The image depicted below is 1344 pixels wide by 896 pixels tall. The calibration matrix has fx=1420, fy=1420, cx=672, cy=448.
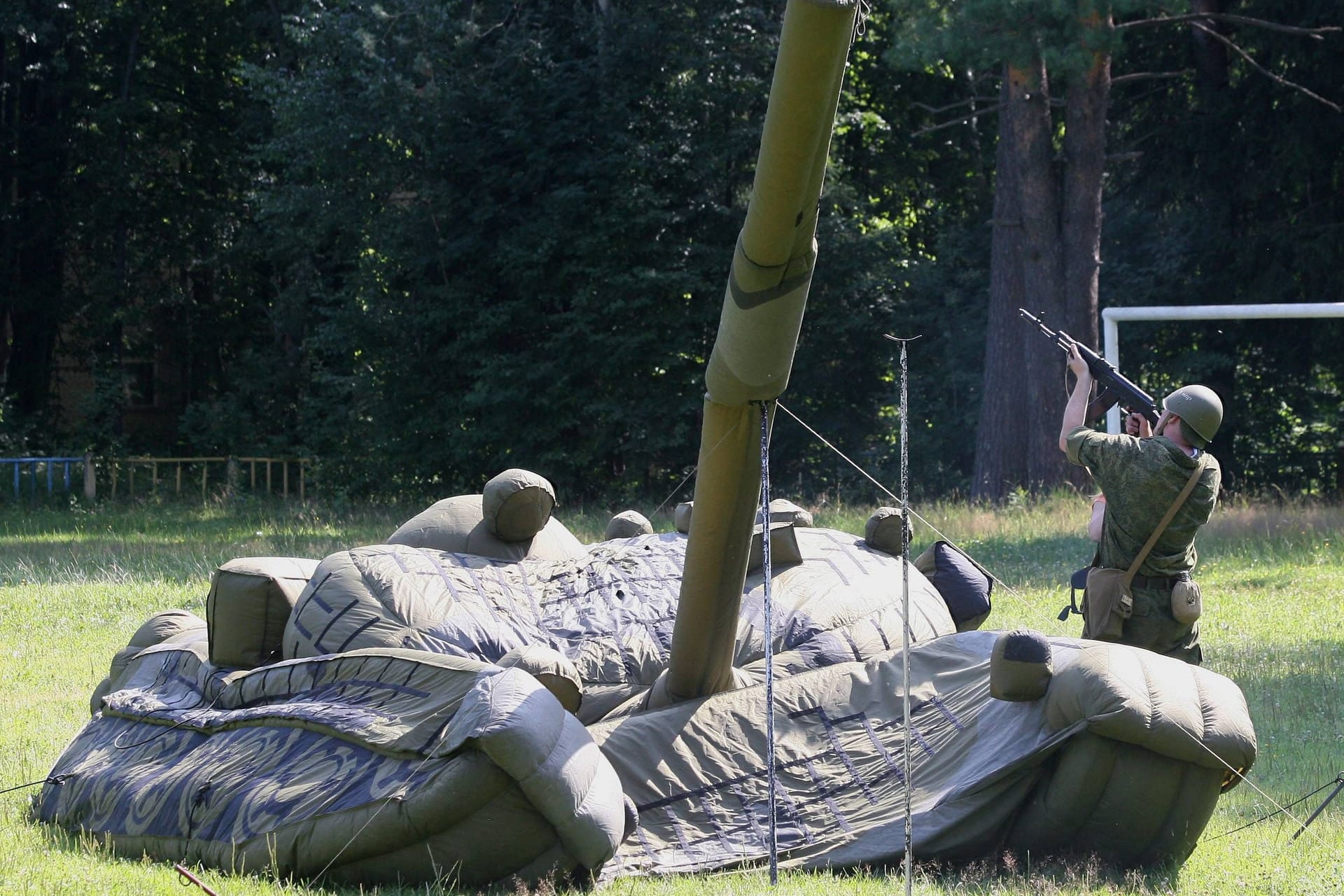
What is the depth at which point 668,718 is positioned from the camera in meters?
5.53

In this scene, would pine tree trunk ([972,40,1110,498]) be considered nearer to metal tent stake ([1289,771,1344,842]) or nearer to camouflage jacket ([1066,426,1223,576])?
camouflage jacket ([1066,426,1223,576])

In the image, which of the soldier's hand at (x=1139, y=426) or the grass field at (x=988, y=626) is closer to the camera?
the grass field at (x=988, y=626)

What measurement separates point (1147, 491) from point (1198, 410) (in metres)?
0.41

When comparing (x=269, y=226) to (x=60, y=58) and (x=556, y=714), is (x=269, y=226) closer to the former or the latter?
(x=60, y=58)

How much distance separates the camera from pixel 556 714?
4.71m

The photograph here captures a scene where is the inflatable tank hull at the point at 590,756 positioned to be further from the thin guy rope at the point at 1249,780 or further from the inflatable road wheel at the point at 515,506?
the inflatable road wheel at the point at 515,506

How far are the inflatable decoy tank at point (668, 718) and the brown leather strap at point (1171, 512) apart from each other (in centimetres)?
89

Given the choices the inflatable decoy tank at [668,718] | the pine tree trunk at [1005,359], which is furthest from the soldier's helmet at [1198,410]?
the pine tree trunk at [1005,359]

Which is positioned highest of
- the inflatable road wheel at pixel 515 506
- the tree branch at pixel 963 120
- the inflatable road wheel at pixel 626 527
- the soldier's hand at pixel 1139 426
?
the tree branch at pixel 963 120

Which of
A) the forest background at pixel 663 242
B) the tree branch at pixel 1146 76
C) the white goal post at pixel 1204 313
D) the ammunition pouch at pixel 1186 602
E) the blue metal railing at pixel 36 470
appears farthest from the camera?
the blue metal railing at pixel 36 470

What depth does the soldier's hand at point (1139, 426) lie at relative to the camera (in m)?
7.02

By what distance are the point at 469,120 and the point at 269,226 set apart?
14.6 ft

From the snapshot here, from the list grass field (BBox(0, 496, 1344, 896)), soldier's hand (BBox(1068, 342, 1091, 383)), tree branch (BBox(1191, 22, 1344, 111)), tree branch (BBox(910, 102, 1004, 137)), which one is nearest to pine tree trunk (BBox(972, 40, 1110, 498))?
tree branch (BBox(910, 102, 1004, 137))

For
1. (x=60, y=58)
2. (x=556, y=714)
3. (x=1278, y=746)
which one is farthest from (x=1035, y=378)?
(x=60, y=58)
